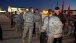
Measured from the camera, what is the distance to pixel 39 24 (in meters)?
12.6

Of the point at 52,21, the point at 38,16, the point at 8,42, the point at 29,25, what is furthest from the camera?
the point at 38,16

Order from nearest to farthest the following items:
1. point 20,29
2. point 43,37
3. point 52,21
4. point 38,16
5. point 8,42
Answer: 1. point 52,21
2. point 43,37
3. point 8,42
4. point 38,16
5. point 20,29

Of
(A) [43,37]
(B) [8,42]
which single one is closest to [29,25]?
(B) [8,42]

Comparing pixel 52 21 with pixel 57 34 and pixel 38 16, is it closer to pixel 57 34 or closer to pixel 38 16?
pixel 57 34

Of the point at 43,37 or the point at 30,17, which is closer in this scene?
the point at 43,37

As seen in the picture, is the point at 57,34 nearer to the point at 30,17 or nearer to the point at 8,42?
the point at 30,17

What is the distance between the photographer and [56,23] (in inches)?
280

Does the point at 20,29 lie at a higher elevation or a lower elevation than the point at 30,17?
lower

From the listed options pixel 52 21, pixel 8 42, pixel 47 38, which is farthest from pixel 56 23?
pixel 8 42

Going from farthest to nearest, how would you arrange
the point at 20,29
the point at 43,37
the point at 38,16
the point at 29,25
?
the point at 20,29 → the point at 38,16 → the point at 29,25 → the point at 43,37

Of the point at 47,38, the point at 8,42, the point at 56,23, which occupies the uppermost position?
the point at 56,23

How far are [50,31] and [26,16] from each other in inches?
150

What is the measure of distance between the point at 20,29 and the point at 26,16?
166 inches

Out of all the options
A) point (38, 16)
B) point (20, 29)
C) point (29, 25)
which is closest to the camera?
point (29, 25)
